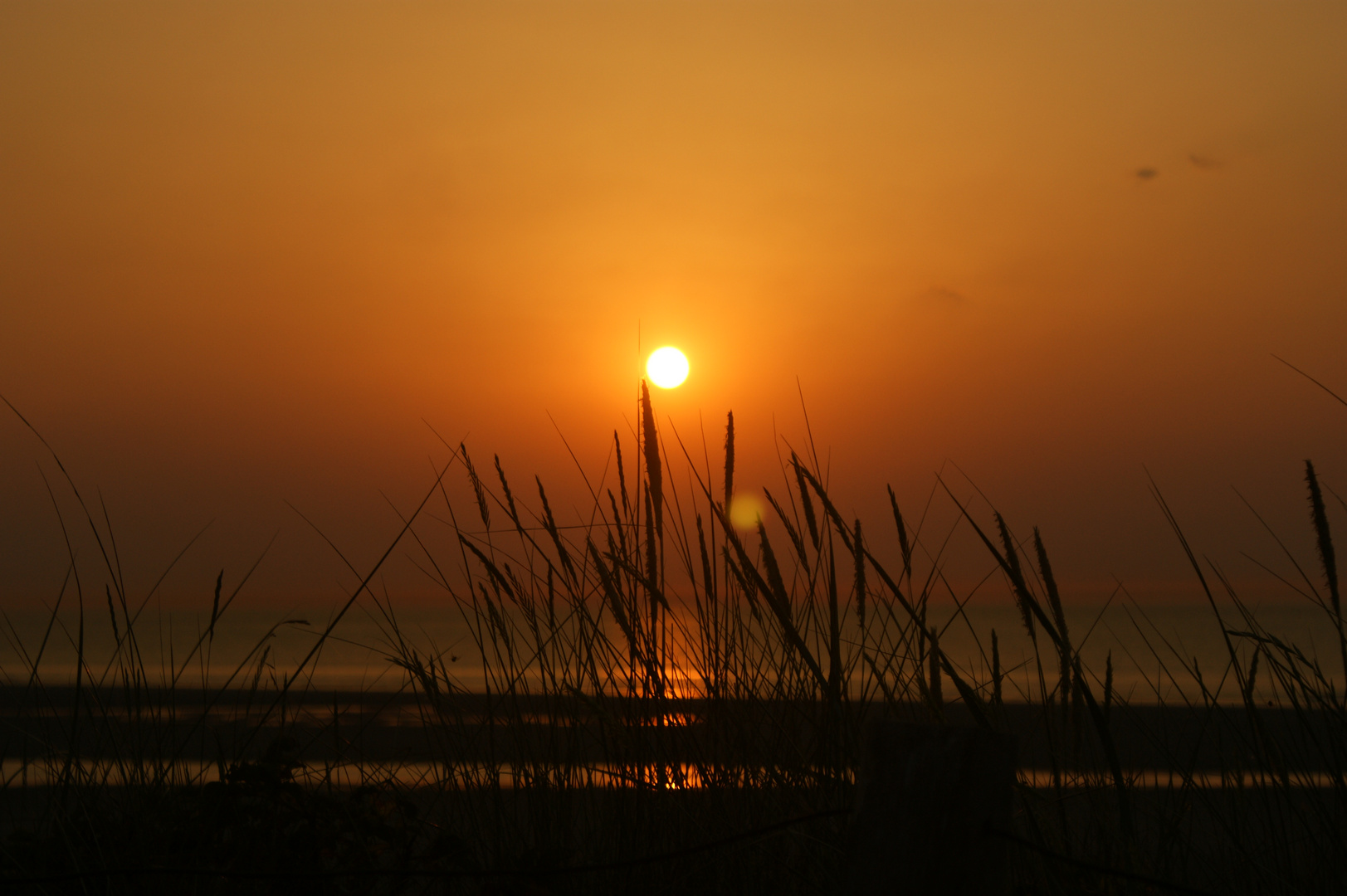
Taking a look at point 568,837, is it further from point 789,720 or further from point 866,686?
point 866,686

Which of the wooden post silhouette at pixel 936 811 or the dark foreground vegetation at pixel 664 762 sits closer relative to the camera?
the wooden post silhouette at pixel 936 811

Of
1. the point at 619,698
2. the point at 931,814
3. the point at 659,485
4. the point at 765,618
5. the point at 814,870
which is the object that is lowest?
the point at 814,870

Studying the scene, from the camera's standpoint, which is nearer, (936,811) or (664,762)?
(936,811)

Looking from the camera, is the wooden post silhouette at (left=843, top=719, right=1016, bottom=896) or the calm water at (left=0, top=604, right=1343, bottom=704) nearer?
the wooden post silhouette at (left=843, top=719, right=1016, bottom=896)

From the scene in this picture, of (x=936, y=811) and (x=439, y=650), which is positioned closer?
(x=936, y=811)

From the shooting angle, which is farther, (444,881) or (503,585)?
(503,585)

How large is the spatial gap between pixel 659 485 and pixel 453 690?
0.77 meters

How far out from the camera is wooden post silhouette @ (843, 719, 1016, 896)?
39.5 inches

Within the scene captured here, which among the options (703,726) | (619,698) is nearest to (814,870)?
(703,726)

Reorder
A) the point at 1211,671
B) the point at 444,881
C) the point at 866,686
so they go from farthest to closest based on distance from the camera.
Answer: the point at 1211,671 < the point at 866,686 < the point at 444,881

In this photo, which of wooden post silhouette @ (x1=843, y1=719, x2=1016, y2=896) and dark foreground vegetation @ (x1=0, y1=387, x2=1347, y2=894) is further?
dark foreground vegetation @ (x1=0, y1=387, x2=1347, y2=894)

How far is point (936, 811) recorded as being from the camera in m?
1.01

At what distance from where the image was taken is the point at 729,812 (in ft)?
6.08

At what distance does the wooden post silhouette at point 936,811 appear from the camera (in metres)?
1.00
